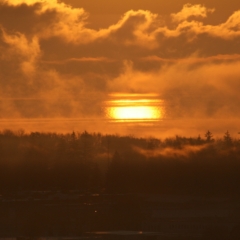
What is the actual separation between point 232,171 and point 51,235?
9.96m

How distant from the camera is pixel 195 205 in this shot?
3422 centimetres

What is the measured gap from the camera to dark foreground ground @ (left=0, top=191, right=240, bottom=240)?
28.8 meters

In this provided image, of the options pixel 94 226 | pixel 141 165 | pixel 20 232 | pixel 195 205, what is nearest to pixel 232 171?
pixel 195 205

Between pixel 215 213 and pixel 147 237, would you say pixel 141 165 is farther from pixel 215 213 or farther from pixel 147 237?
pixel 147 237

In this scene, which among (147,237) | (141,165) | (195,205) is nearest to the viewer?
(147,237)

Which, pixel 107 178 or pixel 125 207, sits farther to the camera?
pixel 107 178

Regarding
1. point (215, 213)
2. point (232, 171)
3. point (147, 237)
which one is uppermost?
point (232, 171)

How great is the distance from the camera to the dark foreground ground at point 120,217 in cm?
2878

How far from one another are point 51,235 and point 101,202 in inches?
217

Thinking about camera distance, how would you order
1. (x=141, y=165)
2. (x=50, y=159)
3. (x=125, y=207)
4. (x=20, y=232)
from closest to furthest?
(x=20, y=232) < (x=125, y=207) < (x=141, y=165) < (x=50, y=159)

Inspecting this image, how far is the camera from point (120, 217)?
31359mm

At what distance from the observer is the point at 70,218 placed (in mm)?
32000

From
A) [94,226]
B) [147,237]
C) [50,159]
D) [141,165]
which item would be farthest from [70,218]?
[50,159]

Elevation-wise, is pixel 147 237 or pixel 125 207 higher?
pixel 125 207
